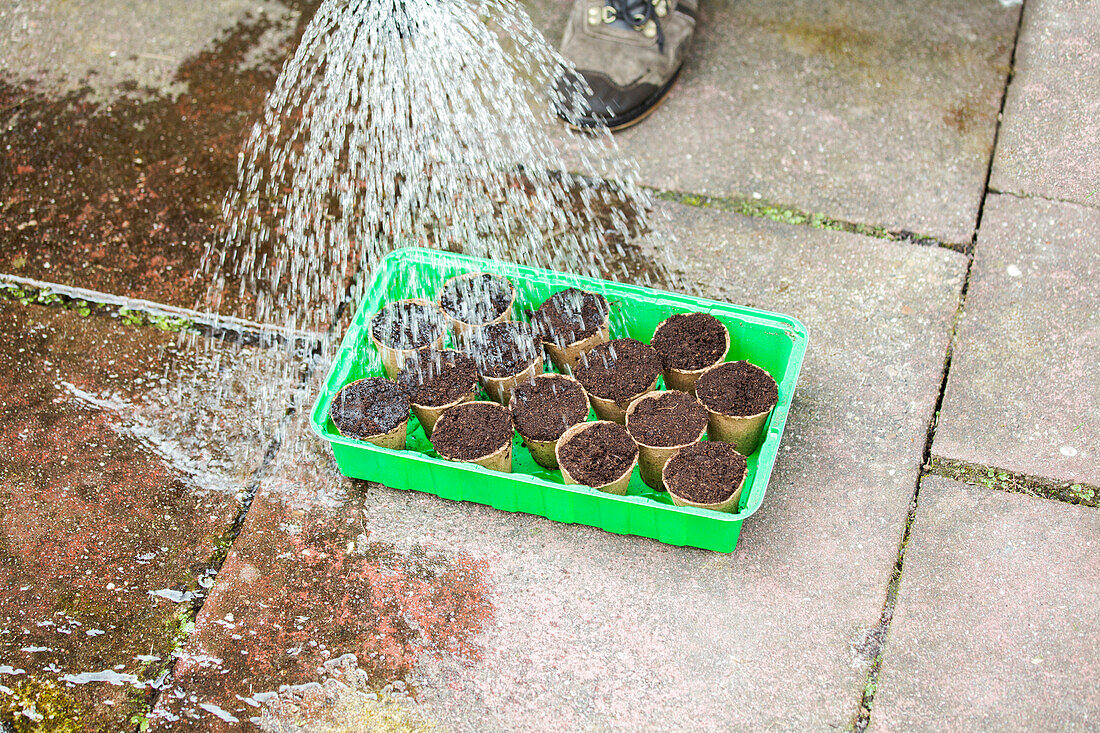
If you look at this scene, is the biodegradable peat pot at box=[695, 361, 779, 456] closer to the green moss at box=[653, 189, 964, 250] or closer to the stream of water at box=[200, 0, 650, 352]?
the stream of water at box=[200, 0, 650, 352]

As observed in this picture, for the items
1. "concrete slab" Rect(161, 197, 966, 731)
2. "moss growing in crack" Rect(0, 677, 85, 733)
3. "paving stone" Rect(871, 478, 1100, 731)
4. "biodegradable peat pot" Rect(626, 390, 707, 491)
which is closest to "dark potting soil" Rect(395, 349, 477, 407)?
"concrete slab" Rect(161, 197, 966, 731)

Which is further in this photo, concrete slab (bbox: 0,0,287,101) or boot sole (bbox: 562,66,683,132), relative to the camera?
concrete slab (bbox: 0,0,287,101)

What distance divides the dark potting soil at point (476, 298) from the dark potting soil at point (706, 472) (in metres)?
0.62

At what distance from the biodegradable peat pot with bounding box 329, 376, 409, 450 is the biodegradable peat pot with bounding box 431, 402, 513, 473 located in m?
0.09

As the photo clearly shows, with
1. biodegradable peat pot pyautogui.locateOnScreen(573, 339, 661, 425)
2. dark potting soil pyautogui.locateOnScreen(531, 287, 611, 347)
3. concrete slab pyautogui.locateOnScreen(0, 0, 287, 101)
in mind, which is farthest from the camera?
concrete slab pyautogui.locateOnScreen(0, 0, 287, 101)

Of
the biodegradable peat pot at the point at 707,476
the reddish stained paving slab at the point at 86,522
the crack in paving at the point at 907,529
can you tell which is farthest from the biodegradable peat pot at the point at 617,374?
the reddish stained paving slab at the point at 86,522

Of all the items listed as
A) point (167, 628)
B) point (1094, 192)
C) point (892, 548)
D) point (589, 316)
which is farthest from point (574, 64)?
point (167, 628)

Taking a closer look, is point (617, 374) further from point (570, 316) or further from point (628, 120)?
point (628, 120)

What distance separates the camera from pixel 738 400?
7.10 ft

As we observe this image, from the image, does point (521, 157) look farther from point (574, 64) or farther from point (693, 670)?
point (693, 670)

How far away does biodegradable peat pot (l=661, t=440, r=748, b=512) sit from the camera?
198cm

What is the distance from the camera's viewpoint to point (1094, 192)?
2.85 meters

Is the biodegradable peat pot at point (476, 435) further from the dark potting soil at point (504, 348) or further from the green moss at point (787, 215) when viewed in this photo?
the green moss at point (787, 215)

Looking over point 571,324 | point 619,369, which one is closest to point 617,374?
point 619,369
